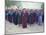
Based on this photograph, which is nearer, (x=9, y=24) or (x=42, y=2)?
(x=9, y=24)

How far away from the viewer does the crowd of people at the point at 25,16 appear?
161 cm

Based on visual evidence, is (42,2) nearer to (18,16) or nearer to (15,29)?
(18,16)

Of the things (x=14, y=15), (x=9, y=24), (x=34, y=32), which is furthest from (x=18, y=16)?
(x=34, y=32)

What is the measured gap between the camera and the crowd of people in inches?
63.5

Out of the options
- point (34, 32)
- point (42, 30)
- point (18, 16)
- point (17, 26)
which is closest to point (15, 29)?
point (17, 26)

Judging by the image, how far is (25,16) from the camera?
165 cm

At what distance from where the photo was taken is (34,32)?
1.67 meters

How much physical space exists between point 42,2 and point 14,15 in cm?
53

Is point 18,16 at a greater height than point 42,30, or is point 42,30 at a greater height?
point 18,16

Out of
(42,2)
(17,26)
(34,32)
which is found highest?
(42,2)

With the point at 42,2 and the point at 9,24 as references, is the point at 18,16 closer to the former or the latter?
the point at 9,24

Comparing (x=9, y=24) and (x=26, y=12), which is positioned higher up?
(x=26, y=12)

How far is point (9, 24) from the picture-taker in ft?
5.23

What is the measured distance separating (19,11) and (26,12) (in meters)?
0.12
